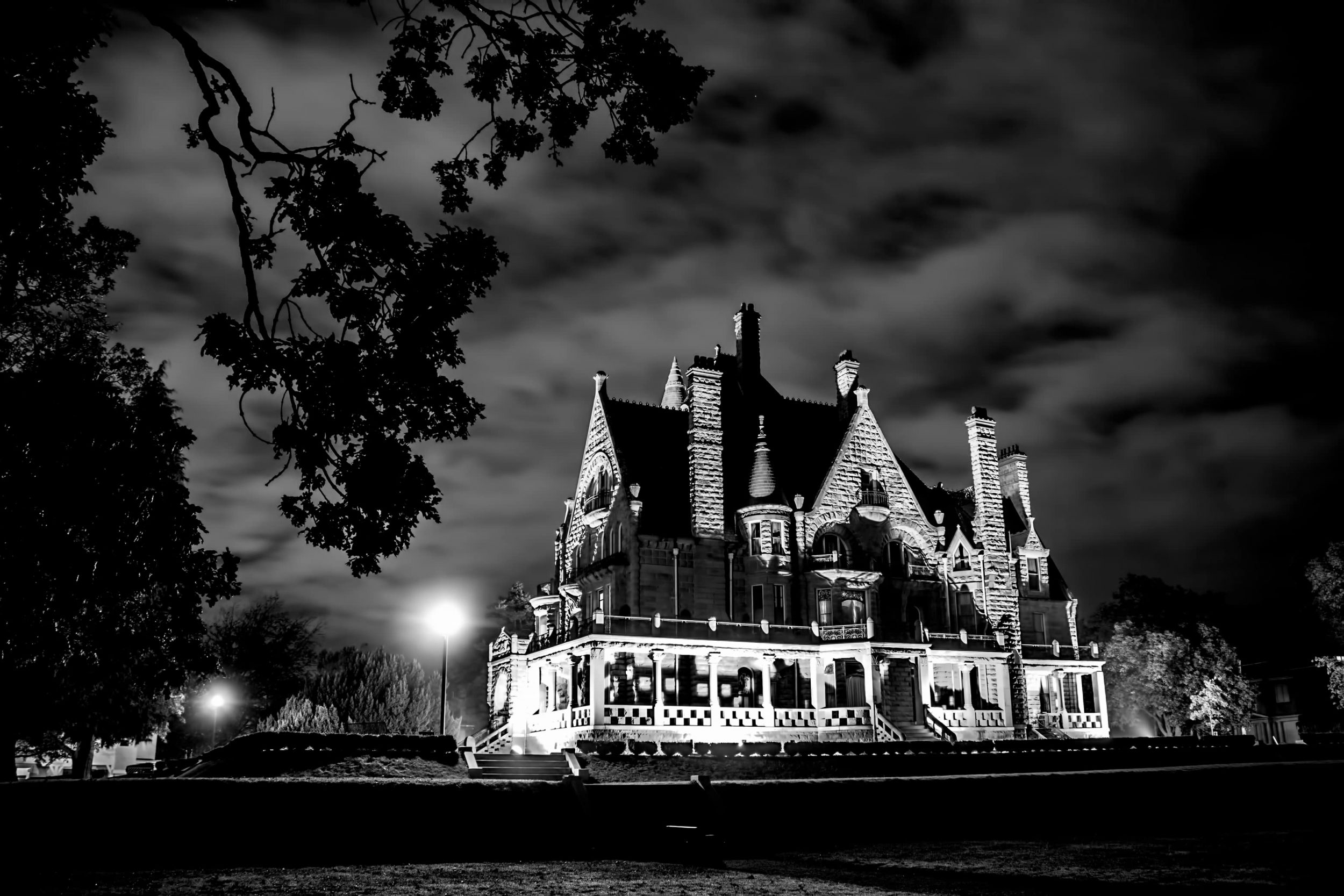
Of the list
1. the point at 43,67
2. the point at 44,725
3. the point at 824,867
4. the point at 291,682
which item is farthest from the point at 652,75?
the point at 291,682

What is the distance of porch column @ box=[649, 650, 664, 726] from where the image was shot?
156 feet

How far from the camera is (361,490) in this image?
12.8m

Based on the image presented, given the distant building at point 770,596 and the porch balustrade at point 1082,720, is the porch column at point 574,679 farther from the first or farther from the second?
the porch balustrade at point 1082,720

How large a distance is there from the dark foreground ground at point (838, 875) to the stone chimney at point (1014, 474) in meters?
48.8

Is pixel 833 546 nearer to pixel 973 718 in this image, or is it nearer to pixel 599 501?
pixel 973 718

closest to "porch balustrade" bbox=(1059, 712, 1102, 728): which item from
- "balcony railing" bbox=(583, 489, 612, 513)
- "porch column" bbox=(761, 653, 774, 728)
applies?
"porch column" bbox=(761, 653, 774, 728)

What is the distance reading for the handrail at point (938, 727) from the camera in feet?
161

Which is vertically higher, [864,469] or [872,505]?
[864,469]

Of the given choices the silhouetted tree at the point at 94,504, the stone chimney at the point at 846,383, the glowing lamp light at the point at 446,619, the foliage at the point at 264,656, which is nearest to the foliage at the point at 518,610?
the foliage at the point at 264,656

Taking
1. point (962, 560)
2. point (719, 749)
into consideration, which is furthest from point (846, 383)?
point (719, 749)

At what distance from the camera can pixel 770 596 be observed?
54.5 metres

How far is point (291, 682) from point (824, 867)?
211 feet

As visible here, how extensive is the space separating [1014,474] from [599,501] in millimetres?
29601

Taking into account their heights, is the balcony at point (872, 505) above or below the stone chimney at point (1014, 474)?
below
